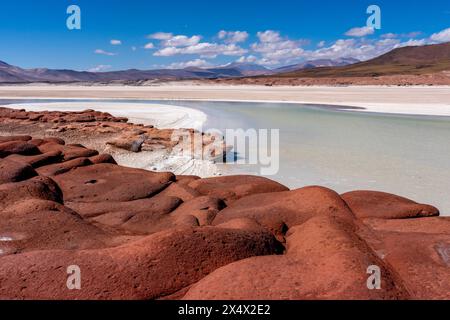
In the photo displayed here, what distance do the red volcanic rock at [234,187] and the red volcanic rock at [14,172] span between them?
2356mm

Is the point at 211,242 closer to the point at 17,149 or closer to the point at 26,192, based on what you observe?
the point at 26,192

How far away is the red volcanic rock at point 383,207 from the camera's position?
15.6ft

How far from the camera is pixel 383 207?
5.02 m

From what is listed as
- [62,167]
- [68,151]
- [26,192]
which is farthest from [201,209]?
[68,151]

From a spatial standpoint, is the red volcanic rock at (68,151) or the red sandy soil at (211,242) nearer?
the red sandy soil at (211,242)

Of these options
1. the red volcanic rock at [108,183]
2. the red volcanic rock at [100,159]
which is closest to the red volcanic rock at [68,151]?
the red volcanic rock at [100,159]

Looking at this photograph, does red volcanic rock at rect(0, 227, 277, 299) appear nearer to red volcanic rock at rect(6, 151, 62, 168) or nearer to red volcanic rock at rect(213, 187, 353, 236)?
red volcanic rock at rect(213, 187, 353, 236)

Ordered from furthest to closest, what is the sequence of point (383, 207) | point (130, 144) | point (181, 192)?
point (130, 144) < point (181, 192) < point (383, 207)

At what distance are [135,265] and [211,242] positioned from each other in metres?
0.61

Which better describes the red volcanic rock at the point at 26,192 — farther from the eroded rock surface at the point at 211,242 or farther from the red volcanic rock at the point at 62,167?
the red volcanic rock at the point at 62,167

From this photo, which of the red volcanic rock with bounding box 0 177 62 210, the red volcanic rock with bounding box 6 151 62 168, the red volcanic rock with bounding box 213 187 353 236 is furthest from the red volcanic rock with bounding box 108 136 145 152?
the red volcanic rock with bounding box 213 187 353 236

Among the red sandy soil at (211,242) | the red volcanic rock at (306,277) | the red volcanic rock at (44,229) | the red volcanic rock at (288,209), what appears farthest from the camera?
the red volcanic rock at (288,209)

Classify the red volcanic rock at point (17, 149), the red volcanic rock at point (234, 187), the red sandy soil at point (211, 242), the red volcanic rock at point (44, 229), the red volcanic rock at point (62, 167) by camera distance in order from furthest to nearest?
the red volcanic rock at point (17, 149)
the red volcanic rock at point (62, 167)
the red volcanic rock at point (234, 187)
the red volcanic rock at point (44, 229)
the red sandy soil at point (211, 242)

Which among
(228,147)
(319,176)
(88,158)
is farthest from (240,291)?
(228,147)
